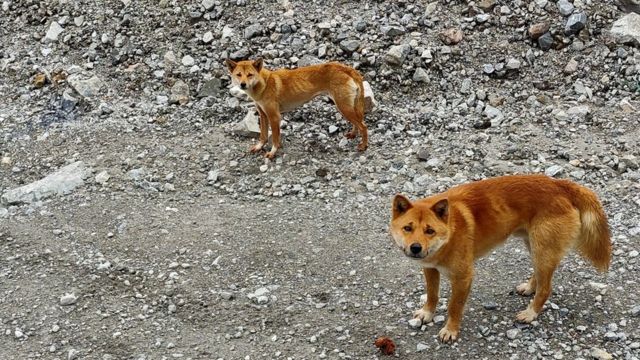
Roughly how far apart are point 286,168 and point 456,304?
420cm

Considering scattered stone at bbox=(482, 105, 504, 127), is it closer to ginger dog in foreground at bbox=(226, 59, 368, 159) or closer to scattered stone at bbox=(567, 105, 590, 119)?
scattered stone at bbox=(567, 105, 590, 119)

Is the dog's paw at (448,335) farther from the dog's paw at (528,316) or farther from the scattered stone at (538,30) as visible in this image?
the scattered stone at (538,30)

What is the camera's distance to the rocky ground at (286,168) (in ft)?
24.8

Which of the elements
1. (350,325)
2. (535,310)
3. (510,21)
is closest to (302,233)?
(350,325)

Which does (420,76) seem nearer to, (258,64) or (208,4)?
(258,64)

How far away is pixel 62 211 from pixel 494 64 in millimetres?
7176

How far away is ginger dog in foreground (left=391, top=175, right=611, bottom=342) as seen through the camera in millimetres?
6715

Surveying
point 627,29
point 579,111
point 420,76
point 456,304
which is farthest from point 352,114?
point 627,29

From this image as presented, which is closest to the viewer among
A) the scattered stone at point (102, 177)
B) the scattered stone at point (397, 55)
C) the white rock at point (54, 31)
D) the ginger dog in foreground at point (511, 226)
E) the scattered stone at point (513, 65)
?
the ginger dog in foreground at point (511, 226)

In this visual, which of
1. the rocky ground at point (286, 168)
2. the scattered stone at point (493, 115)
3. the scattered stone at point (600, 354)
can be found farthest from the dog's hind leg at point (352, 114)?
the scattered stone at point (600, 354)

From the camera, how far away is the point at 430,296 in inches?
288

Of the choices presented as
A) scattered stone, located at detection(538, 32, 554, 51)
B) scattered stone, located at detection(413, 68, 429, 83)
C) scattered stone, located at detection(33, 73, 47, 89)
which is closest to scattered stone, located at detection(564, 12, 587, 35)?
scattered stone, located at detection(538, 32, 554, 51)

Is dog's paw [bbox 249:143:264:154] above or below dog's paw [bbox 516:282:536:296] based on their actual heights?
below

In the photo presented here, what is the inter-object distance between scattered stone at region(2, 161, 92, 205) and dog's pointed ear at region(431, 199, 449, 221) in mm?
5838
